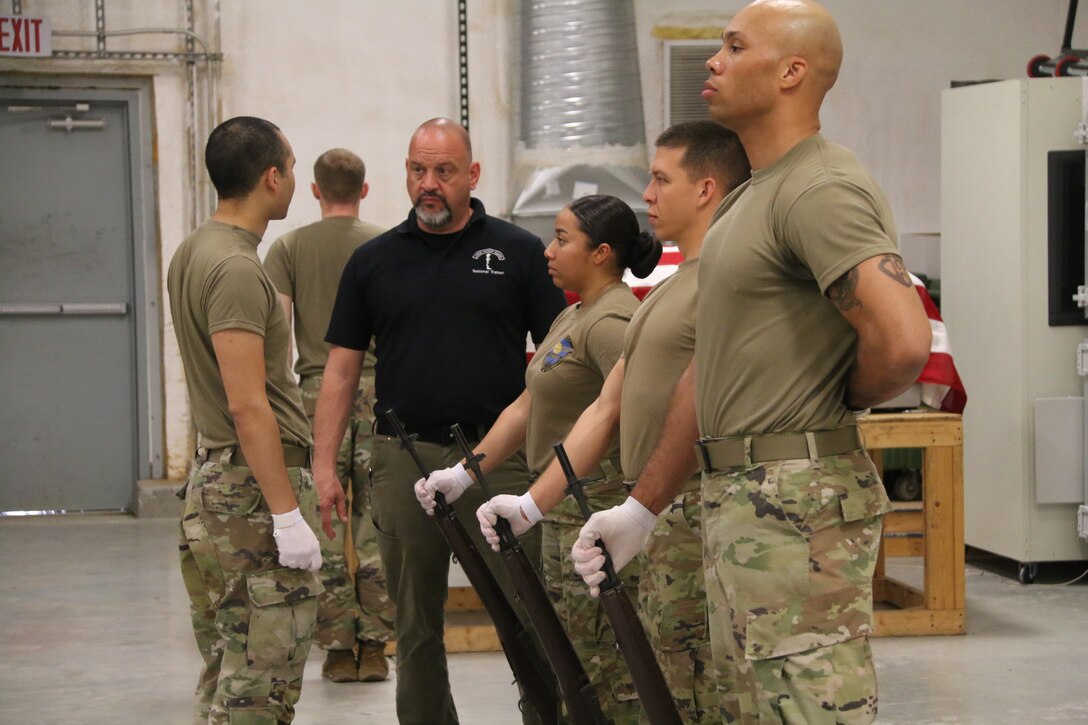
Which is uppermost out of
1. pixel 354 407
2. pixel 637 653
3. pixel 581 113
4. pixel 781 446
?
pixel 581 113

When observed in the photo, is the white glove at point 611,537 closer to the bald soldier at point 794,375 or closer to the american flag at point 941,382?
the bald soldier at point 794,375

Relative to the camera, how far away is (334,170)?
4.91 m

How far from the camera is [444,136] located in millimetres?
3619

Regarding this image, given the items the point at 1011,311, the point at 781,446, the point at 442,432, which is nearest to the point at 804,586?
the point at 781,446

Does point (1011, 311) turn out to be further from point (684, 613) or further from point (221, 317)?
point (221, 317)

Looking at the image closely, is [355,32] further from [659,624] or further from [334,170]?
[659,624]

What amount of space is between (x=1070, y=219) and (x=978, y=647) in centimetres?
196

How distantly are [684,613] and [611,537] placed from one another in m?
0.33

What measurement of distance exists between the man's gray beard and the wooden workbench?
6.95 ft

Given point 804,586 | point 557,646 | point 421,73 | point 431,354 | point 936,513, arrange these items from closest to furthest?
point 804,586 → point 557,646 → point 431,354 → point 936,513 → point 421,73

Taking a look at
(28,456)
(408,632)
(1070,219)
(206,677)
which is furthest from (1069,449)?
(28,456)

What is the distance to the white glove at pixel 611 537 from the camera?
2.48 meters

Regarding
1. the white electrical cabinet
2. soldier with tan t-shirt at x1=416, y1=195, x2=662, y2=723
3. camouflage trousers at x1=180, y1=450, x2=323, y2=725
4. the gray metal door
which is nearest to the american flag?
the white electrical cabinet

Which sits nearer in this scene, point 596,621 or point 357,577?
point 596,621
